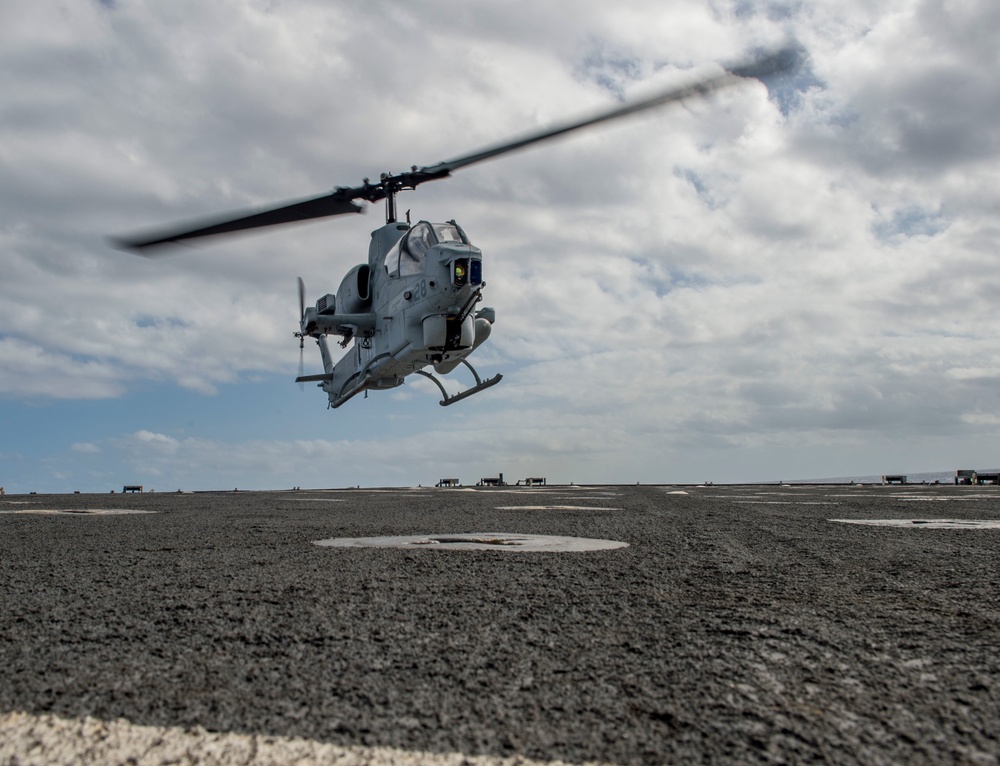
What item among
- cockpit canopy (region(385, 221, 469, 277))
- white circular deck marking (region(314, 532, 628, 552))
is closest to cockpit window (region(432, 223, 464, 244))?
cockpit canopy (region(385, 221, 469, 277))

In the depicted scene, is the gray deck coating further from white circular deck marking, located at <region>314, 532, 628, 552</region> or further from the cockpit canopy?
the cockpit canopy

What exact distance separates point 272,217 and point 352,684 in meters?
26.0

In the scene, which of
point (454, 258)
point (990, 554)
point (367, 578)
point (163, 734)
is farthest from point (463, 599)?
point (454, 258)

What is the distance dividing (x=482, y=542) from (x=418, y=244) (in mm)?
17960

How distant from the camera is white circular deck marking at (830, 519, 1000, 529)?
8281mm

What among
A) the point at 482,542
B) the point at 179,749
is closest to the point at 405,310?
the point at 482,542

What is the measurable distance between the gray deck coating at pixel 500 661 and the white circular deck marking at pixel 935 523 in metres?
3.79

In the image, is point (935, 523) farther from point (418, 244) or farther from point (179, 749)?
point (418, 244)

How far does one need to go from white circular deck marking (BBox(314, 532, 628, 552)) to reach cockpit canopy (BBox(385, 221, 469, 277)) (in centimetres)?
1622

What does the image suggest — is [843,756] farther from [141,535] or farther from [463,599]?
[141,535]

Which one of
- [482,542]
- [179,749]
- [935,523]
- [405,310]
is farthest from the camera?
[405,310]

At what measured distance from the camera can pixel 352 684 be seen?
209 cm

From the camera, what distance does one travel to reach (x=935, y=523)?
351 inches

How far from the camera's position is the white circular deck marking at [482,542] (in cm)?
596
